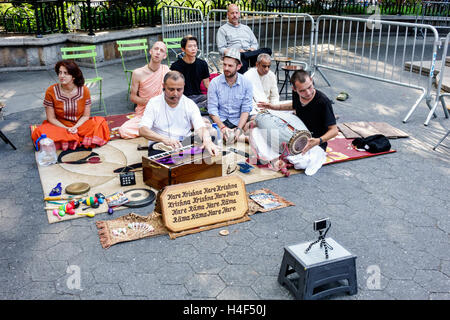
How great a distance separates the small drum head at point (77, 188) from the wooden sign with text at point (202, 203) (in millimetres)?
1321

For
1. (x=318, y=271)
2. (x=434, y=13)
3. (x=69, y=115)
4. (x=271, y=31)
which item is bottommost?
(x=318, y=271)

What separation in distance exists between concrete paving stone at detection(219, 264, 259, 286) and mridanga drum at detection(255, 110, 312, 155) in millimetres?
2021

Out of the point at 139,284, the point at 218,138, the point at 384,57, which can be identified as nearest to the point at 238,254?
the point at 139,284

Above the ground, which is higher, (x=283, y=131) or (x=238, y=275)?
(x=283, y=131)

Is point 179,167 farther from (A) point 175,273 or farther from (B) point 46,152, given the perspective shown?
(B) point 46,152

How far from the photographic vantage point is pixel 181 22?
38.5 ft

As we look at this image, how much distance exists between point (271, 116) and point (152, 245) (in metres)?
2.56

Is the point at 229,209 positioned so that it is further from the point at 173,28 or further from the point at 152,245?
the point at 173,28

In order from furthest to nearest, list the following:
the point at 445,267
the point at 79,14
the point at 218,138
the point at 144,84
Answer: the point at 79,14 < the point at 144,84 < the point at 218,138 < the point at 445,267

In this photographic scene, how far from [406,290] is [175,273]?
1827mm

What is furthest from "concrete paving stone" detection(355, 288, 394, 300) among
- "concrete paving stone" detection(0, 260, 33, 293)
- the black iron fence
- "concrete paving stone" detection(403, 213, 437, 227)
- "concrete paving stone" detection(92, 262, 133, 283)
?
the black iron fence

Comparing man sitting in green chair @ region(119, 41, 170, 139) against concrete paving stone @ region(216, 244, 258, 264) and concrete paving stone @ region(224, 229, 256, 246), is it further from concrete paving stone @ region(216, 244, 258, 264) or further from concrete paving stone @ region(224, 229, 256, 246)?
concrete paving stone @ region(216, 244, 258, 264)
